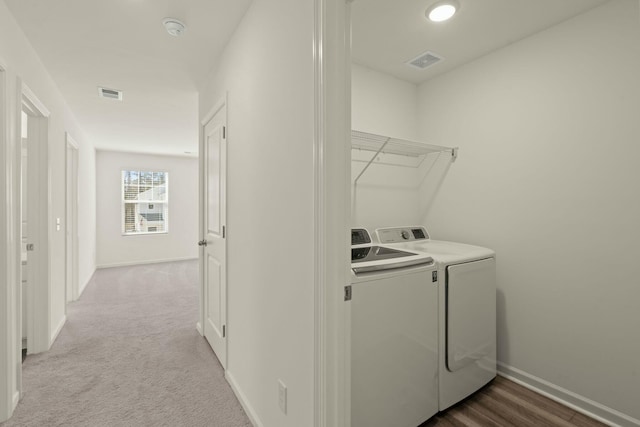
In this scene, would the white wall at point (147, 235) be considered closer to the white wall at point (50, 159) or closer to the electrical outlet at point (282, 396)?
the white wall at point (50, 159)

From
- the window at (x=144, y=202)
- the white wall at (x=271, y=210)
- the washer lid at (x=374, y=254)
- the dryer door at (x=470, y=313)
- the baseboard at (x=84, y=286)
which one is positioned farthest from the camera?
the window at (x=144, y=202)

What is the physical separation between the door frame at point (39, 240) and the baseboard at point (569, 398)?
12.2 feet

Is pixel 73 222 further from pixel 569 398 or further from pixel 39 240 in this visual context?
pixel 569 398

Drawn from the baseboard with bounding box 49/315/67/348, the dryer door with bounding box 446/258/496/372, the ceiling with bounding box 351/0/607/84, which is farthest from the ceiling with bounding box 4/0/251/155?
the baseboard with bounding box 49/315/67/348

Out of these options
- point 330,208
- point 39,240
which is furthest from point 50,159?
point 330,208

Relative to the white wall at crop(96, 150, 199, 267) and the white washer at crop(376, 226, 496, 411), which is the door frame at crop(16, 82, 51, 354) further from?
the white wall at crop(96, 150, 199, 267)

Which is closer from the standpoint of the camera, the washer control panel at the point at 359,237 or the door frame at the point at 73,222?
the washer control panel at the point at 359,237

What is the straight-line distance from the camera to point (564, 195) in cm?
196

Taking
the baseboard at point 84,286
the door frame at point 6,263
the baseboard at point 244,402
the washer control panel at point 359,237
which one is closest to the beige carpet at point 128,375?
the baseboard at point 244,402

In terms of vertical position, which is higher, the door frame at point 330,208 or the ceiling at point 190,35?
the ceiling at point 190,35

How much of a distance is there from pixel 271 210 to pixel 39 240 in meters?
2.36

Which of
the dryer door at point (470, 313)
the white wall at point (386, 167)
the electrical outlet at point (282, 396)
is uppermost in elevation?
the white wall at point (386, 167)

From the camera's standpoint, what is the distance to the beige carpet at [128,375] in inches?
71.6

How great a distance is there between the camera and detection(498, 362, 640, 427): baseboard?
1.73 metres
